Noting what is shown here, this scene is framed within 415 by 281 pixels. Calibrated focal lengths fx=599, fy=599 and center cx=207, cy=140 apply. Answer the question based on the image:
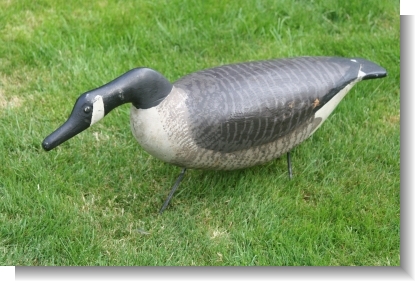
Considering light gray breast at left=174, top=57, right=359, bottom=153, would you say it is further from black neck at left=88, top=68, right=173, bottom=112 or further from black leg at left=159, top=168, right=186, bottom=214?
black leg at left=159, top=168, right=186, bottom=214

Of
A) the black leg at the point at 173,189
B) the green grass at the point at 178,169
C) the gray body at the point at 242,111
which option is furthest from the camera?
Answer: the black leg at the point at 173,189

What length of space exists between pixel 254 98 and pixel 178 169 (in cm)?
70

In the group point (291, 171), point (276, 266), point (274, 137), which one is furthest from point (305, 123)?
point (276, 266)

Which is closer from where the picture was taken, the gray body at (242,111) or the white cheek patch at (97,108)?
the white cheek patch at (97,108)

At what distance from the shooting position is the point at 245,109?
2.51 meters

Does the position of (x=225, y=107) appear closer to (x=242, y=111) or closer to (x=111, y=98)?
(x=242, y=111)

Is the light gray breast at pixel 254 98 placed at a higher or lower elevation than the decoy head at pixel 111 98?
lower

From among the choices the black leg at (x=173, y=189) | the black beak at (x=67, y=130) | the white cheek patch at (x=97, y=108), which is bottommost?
the black leg at (x=173, y=189)

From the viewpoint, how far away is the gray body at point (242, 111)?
2.45 metres

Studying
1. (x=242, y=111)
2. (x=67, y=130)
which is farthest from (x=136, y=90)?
(x=242, y=111)

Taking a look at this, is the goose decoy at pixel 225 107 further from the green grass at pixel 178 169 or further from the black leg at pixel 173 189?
the green grass at pixel 178 169

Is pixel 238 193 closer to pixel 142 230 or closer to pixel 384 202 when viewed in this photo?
pixel 142 230

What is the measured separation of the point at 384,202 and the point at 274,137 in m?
0.68

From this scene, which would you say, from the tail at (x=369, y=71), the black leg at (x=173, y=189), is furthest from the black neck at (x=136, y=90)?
the tail at (x=369, y=71)
